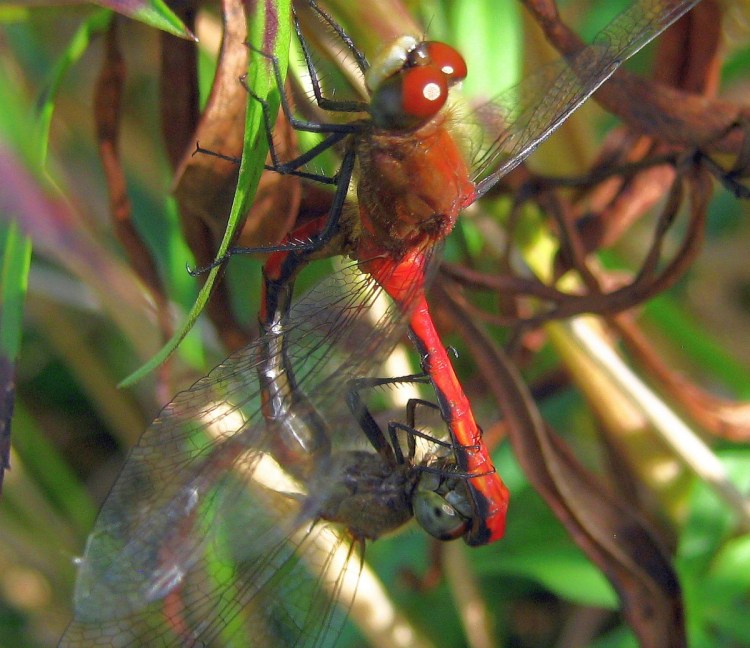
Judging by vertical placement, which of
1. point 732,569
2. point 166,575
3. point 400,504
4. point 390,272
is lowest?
point 732,569

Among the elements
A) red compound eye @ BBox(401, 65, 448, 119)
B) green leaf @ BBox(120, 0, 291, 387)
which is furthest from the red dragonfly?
green leaf @ BBox(120, 0, 291, 387)

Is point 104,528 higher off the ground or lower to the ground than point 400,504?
higher

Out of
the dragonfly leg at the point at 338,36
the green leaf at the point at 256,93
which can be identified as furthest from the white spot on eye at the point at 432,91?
the green leaf at the point at 256,93

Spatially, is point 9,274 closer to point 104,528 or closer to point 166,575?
point 104,528

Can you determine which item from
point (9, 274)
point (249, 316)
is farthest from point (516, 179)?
point (9, 274)

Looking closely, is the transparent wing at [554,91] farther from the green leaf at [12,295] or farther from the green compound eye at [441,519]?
the green leaf at [12,295]

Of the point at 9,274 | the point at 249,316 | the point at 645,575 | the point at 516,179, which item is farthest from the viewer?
the point at 249,316

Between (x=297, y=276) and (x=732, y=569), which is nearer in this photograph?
(x=297, y=276)
